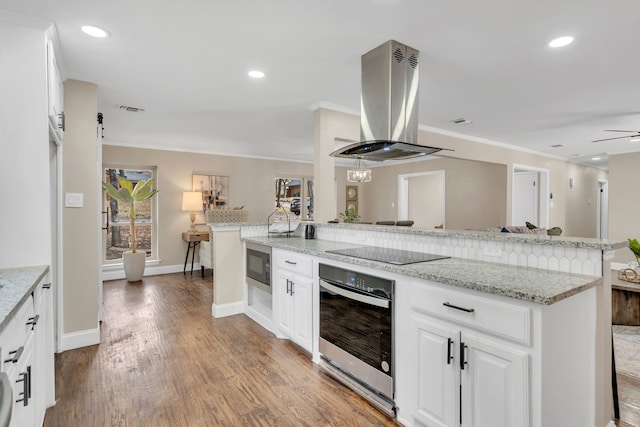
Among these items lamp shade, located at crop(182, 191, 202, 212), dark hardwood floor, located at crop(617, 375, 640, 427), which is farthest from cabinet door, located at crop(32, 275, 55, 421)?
lamp shade, located at crop(182, 191, 202, 212)

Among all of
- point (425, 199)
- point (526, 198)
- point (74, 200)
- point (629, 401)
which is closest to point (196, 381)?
point (74, 200)

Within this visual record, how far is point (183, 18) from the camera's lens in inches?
82.7

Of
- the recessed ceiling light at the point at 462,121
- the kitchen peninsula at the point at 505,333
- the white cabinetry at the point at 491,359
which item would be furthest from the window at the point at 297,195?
the white cabinetry at the point at 491,359

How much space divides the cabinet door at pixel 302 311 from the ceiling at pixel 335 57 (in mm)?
1805

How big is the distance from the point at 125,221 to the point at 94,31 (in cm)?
450

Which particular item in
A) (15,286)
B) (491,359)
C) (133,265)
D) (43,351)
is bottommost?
(133,265)

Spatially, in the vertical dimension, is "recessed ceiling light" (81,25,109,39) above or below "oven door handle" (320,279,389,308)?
above

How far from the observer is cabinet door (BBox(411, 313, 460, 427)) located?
5.15ft

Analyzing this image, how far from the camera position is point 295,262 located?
2775mm

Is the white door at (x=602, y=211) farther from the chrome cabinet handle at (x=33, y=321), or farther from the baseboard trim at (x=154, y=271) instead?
the chrome cabinet handle at (x=33, y=321)

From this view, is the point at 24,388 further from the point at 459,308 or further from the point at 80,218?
the point at 80,218

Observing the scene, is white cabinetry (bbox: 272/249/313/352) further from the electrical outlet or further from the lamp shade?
the lamp shade

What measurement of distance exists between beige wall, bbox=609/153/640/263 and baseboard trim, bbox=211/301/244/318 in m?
7.24

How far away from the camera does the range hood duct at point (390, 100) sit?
241cm
